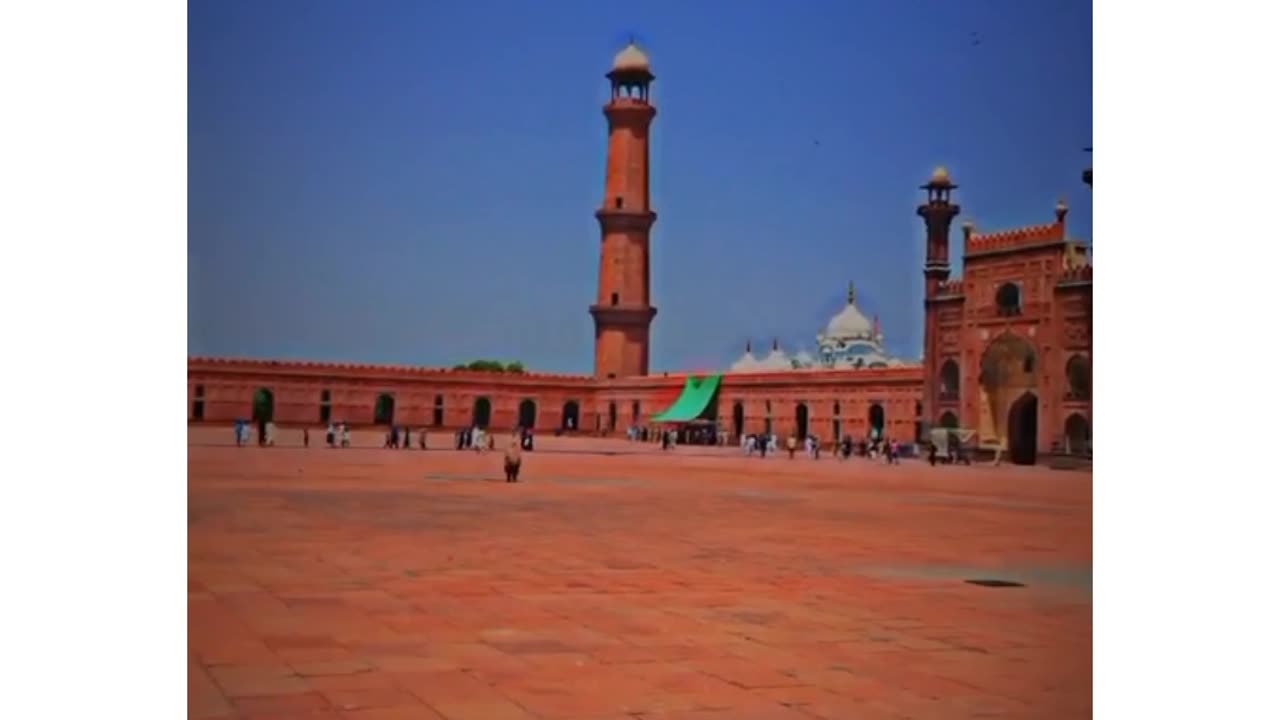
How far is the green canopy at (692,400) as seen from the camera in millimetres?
17797

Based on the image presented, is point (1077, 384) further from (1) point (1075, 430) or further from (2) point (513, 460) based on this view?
(2) point (513, 460)

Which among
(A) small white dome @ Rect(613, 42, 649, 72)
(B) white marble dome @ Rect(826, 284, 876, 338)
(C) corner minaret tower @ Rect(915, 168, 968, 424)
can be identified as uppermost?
(A) small white dome @ Rect(613, 42, 649, 72)

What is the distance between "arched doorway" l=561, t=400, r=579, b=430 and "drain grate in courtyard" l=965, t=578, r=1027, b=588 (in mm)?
8783

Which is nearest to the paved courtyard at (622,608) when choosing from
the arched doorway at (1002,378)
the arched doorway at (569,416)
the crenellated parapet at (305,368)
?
the crenellated parapet at (305,368)

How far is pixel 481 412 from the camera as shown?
14.4 metres

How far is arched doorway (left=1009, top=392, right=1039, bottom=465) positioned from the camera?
11703mm

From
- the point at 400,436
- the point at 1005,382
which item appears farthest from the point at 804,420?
the point at 400,436

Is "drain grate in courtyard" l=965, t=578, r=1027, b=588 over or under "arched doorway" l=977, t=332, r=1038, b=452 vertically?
under

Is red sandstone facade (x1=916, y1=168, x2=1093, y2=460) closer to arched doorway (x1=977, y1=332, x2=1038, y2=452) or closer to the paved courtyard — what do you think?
arched doorway (x1=977, y1=332, x2=1038, y2=452)

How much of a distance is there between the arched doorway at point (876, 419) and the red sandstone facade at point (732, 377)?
0.11 feet

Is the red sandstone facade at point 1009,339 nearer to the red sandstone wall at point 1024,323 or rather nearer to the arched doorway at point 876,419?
the red sandstone wall at point 1024,323

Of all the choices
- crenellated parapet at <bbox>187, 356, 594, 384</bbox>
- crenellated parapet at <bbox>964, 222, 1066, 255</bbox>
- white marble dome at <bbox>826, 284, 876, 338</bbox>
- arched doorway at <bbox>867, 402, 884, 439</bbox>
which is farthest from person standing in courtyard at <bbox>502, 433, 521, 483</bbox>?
arched doorway at <bbox>867, 402, 884, 439</bbox>

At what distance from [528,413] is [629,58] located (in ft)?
25.4
